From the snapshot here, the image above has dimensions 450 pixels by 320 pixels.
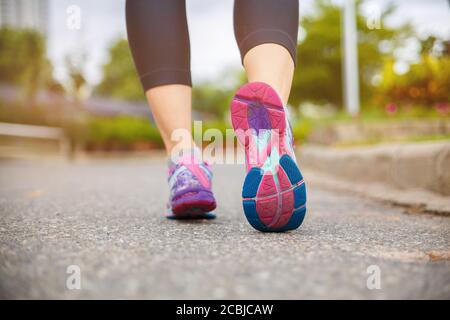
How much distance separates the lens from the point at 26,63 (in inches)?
651

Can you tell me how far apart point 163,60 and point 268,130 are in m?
0.42

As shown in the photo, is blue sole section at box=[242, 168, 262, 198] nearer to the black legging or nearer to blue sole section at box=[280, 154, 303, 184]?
blue sole section at box=[280, 154, 303, 184]

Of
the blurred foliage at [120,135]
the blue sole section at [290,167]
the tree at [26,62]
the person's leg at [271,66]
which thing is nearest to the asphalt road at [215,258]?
the blue sole section at [290,167]

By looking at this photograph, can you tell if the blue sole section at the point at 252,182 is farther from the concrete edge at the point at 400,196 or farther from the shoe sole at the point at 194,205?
the concrete edge at the point at 400,196

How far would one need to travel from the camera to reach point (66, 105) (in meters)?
12.2

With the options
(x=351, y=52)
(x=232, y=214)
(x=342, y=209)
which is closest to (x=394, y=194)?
(x=342, y=209)

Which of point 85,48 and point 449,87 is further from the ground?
point 85,48

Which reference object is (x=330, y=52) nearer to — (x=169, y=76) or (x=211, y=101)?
(x=169, y=76)

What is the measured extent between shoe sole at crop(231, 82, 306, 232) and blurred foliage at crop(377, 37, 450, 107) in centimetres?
469

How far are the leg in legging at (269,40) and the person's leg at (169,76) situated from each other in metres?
0.20

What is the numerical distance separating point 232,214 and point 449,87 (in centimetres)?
480

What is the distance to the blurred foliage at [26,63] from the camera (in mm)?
15172
